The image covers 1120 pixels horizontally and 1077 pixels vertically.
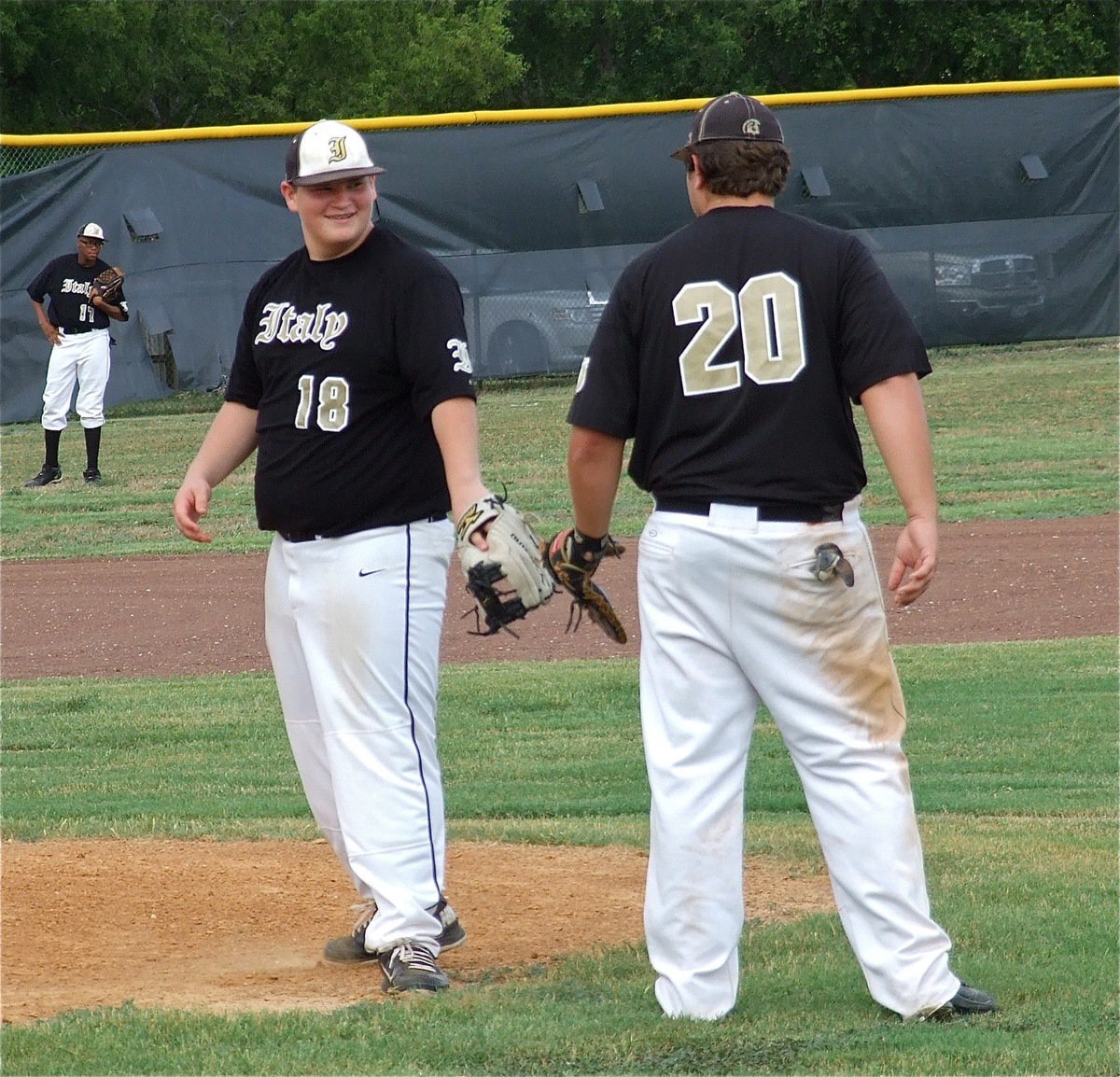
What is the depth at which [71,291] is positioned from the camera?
14.6m

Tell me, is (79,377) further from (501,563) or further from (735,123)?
(735,123)

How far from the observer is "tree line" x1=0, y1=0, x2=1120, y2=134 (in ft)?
97.6

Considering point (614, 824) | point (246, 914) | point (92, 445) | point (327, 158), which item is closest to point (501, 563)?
→ point (327, 158)

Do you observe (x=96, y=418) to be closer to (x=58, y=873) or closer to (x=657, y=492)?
(x=58, y=873)

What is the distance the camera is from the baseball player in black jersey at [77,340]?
47.3ft

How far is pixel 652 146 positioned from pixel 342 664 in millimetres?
15260

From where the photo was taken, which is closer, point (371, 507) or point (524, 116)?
point (371, 507)

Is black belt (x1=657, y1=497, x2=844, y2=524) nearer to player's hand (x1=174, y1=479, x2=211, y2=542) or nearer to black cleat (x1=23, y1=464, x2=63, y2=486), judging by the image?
player's hand (x1=174, y1=479, x2=211, y2=542)

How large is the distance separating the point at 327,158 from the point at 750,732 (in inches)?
65.0

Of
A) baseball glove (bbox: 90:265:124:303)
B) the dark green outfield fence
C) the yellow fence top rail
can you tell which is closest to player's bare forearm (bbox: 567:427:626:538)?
baseball glove (bbox: 90:265:124:303)

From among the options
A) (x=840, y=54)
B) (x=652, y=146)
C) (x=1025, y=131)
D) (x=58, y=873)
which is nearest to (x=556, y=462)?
(x=652, y=146)

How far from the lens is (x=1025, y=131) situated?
19.2m

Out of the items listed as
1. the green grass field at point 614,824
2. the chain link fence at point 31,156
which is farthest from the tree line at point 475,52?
the green grass field at point 614,824

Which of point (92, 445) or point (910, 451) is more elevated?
point (910, 451)
